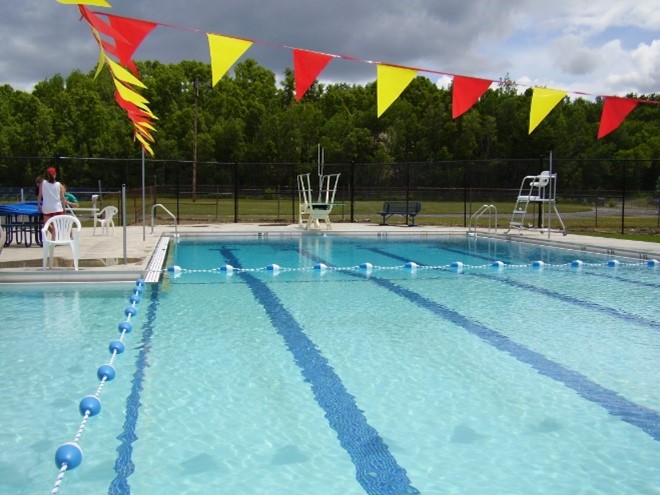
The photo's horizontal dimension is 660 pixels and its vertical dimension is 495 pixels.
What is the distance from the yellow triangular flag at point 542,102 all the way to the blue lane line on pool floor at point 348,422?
578 cm

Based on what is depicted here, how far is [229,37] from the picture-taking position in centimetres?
760

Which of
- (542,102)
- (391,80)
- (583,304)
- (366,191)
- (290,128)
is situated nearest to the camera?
(583,304)

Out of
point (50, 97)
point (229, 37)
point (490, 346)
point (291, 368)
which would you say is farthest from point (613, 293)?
point (50, 97)

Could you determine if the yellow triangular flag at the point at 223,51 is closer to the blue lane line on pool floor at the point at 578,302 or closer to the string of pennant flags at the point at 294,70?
the string of pennant flags at the point at 294,70

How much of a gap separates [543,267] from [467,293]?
3149 mm

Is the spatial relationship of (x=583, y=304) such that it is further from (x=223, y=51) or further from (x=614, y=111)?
(x=223, y=51)

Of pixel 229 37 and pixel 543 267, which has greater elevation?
pixel 229 37

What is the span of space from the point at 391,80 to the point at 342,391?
5654mm

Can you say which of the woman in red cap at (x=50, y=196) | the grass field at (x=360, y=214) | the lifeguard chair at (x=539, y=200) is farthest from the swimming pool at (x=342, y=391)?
the grass field at (x=360, y=214)

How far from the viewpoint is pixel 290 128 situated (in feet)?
173

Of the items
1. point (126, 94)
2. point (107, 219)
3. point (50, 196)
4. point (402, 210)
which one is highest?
point (126, 94)

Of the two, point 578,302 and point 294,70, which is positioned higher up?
point 294,70

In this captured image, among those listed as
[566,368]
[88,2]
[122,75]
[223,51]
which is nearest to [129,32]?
[223,51]

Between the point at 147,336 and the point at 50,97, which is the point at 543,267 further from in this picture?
the point at 50,97
